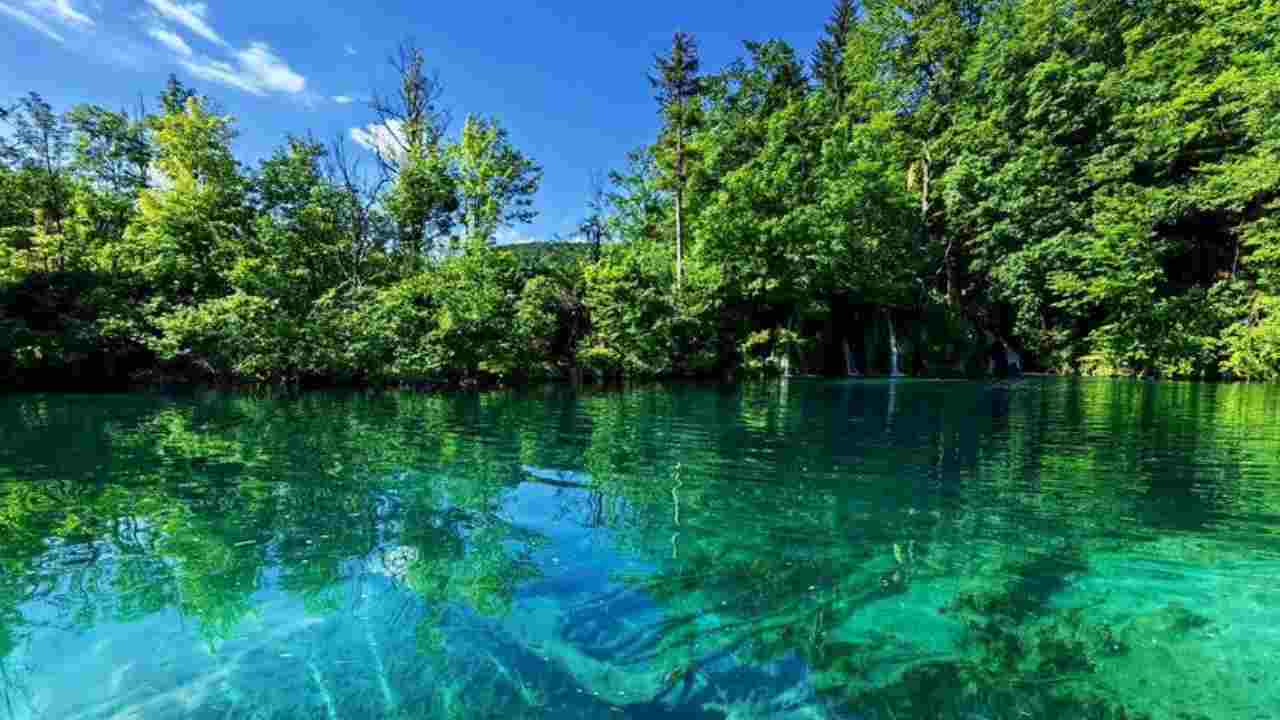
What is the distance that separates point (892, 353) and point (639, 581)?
31.8 meters

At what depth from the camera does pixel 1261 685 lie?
327cm

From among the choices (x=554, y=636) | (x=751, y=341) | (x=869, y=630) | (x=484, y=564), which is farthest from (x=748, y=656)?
(x=751, y=341)

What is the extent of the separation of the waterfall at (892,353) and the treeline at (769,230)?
15 centimetres

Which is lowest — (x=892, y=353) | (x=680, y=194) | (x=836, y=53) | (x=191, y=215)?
(x=892, y=353)

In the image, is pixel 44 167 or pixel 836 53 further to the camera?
pixel 836 53

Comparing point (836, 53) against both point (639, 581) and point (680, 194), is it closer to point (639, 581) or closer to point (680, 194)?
point (680, 194)

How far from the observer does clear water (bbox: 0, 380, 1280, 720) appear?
10.4 ft

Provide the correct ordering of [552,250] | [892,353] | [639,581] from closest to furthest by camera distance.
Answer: [639,581] → [552,250] → [892,353]

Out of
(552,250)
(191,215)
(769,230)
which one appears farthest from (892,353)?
(191,215)

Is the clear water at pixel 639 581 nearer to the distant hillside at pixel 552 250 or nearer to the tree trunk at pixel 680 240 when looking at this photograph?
the tree trunk at pixel 680 240

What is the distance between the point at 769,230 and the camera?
28297 millimetres

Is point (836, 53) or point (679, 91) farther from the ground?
point (836, 53)

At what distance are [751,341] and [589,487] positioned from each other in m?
22.2

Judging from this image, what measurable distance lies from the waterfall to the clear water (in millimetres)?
22771
